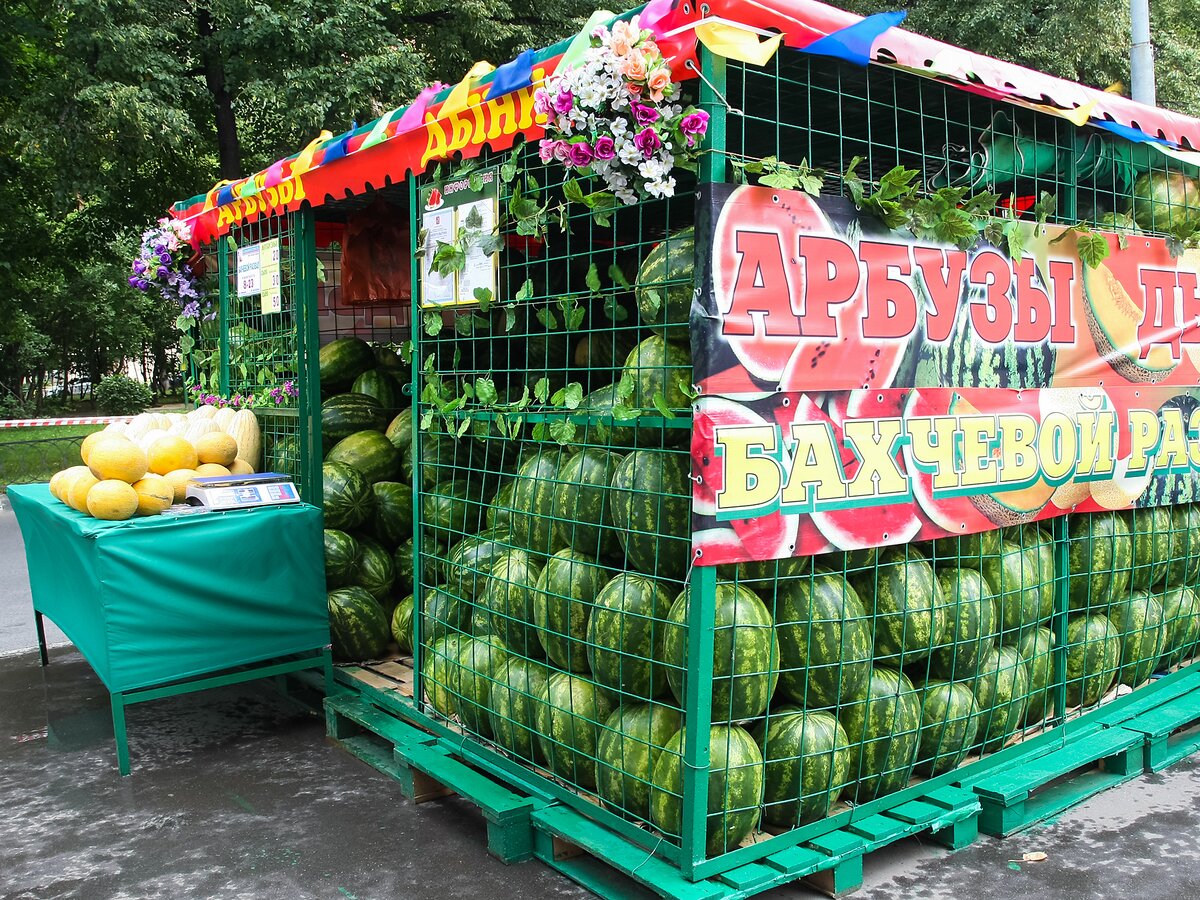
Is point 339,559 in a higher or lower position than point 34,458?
higher

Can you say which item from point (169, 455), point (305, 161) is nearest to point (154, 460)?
point (169, 455)

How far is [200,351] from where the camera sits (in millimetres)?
7000

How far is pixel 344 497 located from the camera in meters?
5.35

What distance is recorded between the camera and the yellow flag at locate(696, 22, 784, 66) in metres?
2.81

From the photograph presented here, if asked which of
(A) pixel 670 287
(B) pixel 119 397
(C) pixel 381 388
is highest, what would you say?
(A) pixel 670 287

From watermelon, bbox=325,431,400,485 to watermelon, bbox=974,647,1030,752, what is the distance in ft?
10.7

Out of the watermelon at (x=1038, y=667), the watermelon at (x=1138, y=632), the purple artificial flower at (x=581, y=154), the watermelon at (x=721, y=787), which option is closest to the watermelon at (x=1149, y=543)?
the watermelon at (x=1138, y=632)

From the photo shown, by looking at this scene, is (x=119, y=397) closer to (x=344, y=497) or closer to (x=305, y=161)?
(x=344, y=497)

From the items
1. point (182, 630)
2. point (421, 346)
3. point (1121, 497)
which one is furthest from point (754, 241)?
point (182, 630)

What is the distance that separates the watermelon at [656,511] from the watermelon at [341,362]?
3098 millimetres

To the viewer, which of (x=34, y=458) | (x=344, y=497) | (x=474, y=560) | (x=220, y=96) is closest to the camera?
(x=474, y=560)

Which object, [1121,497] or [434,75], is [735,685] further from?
[434,75]

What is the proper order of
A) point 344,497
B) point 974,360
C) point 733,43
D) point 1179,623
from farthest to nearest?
point 344,497 < point 1179,623 < point 974,360 < point 733,43

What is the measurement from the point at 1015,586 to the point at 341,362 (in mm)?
3950
